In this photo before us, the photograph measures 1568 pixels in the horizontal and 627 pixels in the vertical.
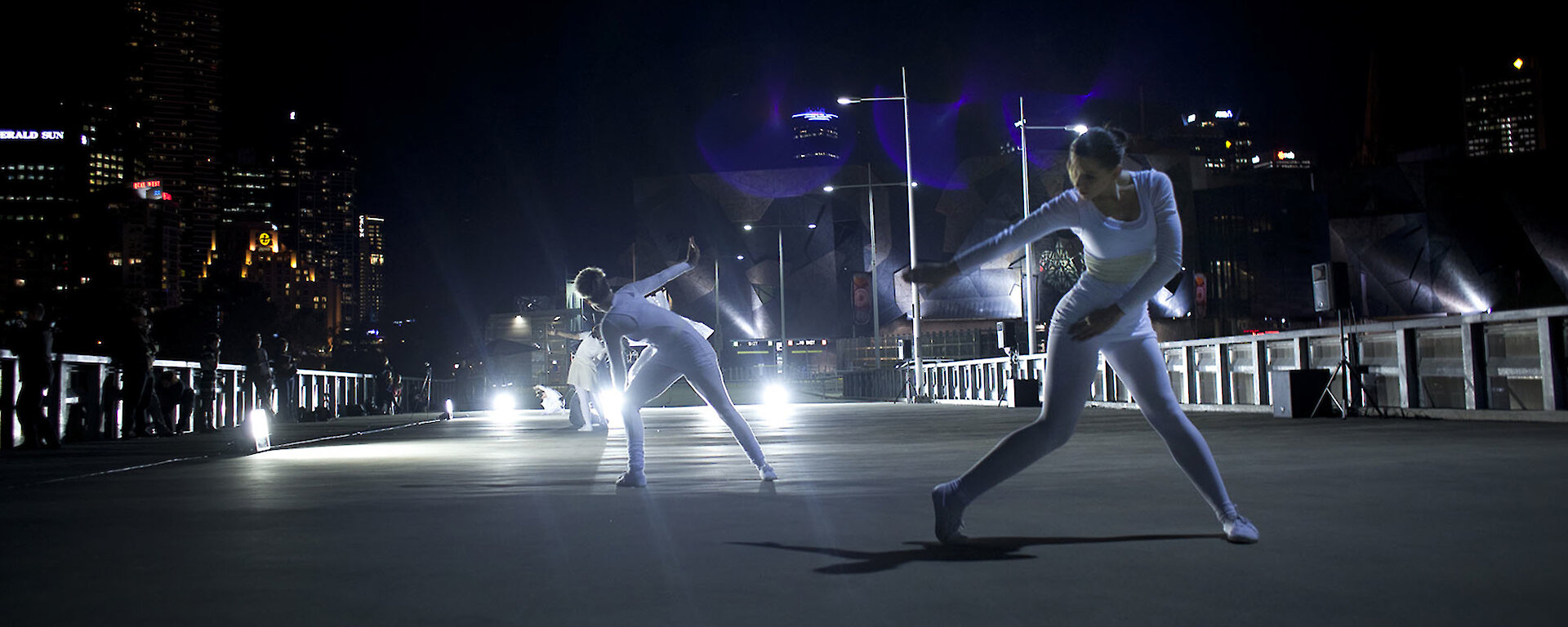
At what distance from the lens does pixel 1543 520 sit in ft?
18.7

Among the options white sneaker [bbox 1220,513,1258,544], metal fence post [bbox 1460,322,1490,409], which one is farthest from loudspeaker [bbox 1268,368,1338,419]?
white sneaker [bbox 1220,513,1258,544]

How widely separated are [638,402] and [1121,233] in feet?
15.1

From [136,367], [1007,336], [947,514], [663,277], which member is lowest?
[947,514]

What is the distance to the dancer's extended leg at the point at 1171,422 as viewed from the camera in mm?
5164

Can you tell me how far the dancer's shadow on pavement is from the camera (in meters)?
4.79

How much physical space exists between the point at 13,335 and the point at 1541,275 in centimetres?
11450

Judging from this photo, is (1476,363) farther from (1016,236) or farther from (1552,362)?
(1016,236)

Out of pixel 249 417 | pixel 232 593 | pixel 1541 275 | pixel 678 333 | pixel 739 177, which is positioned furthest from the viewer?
pixel 739 177

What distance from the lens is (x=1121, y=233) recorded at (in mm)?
5168

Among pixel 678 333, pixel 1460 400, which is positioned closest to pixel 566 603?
pixel 678 333

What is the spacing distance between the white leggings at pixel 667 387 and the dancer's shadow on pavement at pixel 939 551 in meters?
3.47

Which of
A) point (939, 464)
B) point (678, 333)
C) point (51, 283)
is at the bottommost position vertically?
point (939, 464)

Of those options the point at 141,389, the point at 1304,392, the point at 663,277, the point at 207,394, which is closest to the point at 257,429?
the point at 141,389

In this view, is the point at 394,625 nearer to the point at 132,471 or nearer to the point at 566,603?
the point at 566,603
